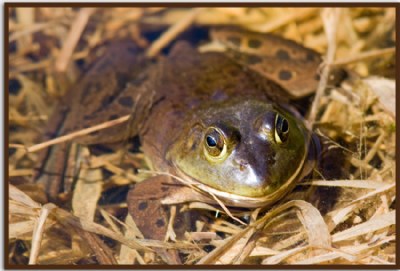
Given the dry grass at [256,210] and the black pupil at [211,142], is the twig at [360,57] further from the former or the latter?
the black pupil at [211,142]

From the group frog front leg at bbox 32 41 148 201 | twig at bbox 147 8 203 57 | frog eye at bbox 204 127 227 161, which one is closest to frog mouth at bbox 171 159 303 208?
frog eye at bbox 204 127 227 161

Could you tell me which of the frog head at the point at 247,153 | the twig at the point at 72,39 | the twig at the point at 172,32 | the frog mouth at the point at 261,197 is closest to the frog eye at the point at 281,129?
the frog head at the point at 247,153

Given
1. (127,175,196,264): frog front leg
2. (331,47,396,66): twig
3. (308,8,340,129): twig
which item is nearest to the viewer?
(127,175,196,264): frog front leg

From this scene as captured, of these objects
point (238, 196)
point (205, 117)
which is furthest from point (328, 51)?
point (238, 196)

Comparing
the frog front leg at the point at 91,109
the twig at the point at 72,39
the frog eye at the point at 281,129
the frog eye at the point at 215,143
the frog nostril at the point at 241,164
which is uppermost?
the twig at the point at 72,39

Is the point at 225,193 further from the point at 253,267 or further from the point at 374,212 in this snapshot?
the point at 374,212

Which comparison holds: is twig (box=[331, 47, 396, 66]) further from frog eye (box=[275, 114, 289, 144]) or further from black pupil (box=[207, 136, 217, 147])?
black pupil (box=[207, 136, 217, 147])

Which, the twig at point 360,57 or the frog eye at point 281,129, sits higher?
the twig at point 360,57
